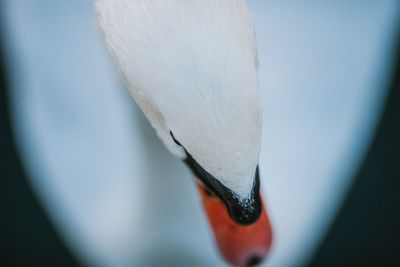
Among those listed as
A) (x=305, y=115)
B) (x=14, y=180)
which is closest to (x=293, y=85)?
(x=305, y=115)

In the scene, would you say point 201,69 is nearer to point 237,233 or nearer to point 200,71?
point 200,71

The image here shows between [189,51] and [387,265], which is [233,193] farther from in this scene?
[387,265]

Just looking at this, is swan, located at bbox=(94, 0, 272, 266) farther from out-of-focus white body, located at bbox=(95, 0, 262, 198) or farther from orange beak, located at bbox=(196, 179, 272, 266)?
orange beak, located at bbox=(196, 179, 272, 266)

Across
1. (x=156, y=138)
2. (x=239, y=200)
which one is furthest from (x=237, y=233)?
(x=156, y=138)

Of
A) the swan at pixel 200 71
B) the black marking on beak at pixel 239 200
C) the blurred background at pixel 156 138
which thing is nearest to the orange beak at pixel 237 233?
the black marking on beak at pixel 239 200

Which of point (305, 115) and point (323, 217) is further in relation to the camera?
point (323, 217)

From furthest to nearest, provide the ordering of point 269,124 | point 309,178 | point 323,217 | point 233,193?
point 323,217
point 309,178
point 269,124
point 233,193
